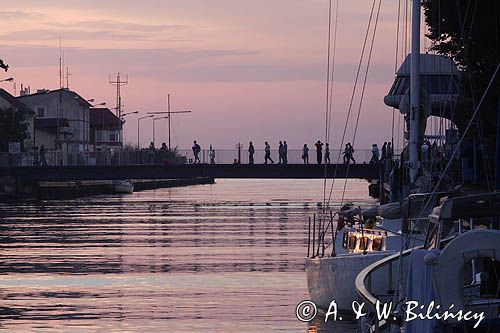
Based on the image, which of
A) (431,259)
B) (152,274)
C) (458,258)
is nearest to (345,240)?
(152,274)

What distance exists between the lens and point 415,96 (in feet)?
139

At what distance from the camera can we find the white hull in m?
35.3

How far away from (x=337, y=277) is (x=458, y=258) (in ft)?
50.0

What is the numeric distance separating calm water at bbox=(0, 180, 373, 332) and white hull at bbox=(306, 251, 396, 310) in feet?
3.68

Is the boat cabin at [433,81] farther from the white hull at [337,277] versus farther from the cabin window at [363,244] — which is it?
the cabin window at [363,244]

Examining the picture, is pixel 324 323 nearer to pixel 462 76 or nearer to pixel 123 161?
pixel 462 76

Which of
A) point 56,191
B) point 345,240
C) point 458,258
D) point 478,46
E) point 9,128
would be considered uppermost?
point 478,46

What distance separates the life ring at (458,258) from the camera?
21188 millimetres

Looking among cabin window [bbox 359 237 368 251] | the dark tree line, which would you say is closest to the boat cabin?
the dark tree line

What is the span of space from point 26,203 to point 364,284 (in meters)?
105

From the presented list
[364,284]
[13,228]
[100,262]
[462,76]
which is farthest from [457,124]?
[364,284]

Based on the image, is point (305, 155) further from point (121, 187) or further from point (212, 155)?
point (121, 187)

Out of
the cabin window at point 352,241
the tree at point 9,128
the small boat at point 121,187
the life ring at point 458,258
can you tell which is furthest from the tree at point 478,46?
the small boat at point 121,187

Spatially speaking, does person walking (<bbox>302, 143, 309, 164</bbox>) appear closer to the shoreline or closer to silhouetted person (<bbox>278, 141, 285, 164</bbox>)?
silhouetted person (<bbox>278, 141, 285, 164</bbox>)
